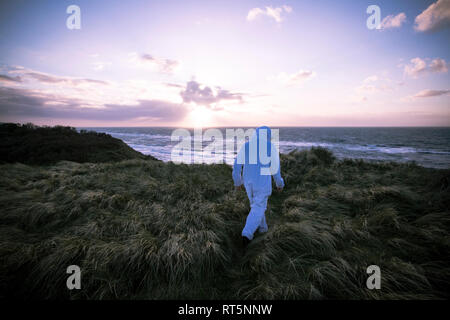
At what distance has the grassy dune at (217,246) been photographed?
216 centimetres

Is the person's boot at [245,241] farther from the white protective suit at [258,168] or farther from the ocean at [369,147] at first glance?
the ocean at [369,147]

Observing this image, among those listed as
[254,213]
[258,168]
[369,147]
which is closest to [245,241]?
[254,213]

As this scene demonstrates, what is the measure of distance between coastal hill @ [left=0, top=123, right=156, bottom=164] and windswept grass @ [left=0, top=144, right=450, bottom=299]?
590 cm

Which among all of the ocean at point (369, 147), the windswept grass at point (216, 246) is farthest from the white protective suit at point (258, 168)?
the ocean at point (369, 147)

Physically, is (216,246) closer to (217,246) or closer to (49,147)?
(217,246)

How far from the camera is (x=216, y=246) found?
282 cm

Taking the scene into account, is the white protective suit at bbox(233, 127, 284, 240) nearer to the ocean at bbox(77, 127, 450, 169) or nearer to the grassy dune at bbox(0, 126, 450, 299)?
the grassy dune at bbox(0, 126, 450, 299)

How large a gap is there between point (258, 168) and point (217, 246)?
4.92 feet

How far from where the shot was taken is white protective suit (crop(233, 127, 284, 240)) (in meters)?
3.29

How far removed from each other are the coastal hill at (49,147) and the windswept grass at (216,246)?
5.90 meters

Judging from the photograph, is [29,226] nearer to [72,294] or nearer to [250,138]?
[72,294]

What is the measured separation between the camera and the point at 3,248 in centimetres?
250

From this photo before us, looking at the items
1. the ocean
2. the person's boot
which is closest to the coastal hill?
the ocean
